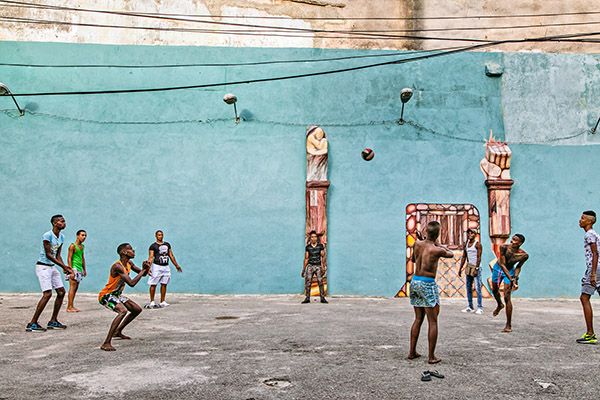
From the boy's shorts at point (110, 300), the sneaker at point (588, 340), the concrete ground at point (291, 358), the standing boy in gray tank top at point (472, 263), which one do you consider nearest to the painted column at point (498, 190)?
the standing boy in gray tank top at point (472, 263)

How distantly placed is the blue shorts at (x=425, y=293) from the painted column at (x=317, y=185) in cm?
804

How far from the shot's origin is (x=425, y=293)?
579cm

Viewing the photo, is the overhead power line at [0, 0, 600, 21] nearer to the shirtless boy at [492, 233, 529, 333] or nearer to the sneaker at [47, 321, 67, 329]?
the shirtless boy at [492, 233, 529, 333]

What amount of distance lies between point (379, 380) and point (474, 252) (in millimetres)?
6487

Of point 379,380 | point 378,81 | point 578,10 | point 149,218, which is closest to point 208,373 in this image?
point 379,380

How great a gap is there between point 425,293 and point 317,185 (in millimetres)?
8497

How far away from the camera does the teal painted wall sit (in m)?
14.1

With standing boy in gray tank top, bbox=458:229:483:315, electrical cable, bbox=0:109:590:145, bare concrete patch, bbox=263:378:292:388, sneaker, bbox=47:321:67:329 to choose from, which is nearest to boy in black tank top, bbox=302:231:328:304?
standing boy in gray tank top, bbox=458:229:483:315

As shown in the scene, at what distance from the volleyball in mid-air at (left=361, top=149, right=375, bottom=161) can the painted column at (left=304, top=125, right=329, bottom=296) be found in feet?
3.28

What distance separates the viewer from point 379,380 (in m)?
5.07

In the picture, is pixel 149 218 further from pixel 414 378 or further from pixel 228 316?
pixel 414 378

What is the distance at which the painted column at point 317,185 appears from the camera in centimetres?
1405

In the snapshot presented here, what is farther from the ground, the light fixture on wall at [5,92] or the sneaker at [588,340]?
the light fixture on wall at [5,92]

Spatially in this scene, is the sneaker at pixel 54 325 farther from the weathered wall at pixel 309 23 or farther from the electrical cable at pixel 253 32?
the electrical cable at pixel 253 32
